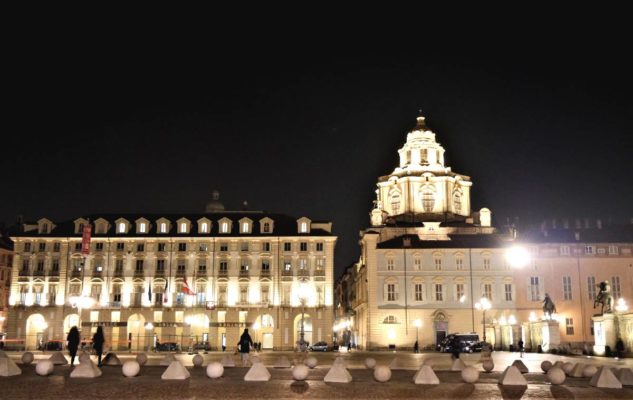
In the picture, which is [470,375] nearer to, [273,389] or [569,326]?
[273,389]

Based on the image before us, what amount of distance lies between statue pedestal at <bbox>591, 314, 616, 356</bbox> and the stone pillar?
215 inches

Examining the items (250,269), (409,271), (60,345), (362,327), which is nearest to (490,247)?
(409,271)

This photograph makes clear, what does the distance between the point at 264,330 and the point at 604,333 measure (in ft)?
146

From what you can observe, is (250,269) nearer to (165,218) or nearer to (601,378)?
(165,218)

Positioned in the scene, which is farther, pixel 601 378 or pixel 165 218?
pixel 165 218

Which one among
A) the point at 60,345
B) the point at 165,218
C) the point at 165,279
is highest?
the point at 165,218

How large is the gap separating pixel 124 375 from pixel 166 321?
200 feet

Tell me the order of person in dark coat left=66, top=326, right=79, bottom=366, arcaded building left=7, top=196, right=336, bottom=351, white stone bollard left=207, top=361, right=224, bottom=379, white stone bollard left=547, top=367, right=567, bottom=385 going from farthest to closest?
arcaded building left=7, top=196, right=336, bottom=351, person in dark coat left=66, top=326, right=79, bottom=366, white stone bollard left=207, top=361, right=224, bottom=379, white stone bollard left=547, top=367, right=567, bottom=385

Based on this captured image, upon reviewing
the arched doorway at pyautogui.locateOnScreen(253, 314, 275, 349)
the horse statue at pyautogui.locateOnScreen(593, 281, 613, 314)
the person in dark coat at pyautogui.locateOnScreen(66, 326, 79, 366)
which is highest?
the horse statue at pyautogui.locateOnScreen(593, 281, 613, 314)

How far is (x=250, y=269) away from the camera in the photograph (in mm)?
88188

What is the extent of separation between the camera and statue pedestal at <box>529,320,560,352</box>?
185ft

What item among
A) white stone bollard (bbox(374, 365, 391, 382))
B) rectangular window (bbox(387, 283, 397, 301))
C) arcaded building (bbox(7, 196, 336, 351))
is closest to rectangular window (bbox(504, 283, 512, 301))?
Result: rectangular window (bbox(387, 283, 397, 301))

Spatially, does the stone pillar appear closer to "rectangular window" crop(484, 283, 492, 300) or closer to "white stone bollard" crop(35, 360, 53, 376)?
"rectangular window" crop(484, 283, 492, 300)

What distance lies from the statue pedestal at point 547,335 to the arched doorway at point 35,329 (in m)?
53.9
